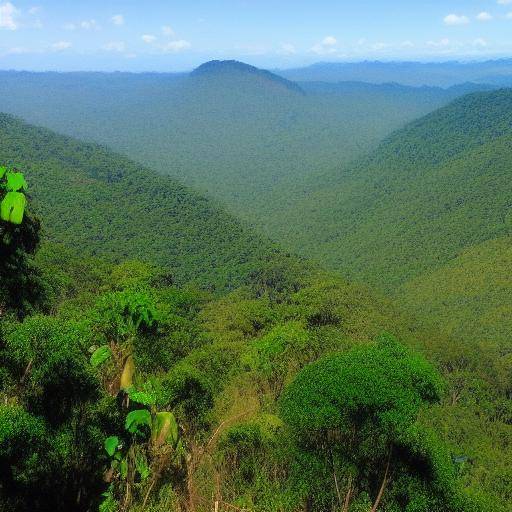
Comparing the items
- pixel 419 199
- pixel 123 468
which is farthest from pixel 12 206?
pixel 419 199

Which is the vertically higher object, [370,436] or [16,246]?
[16,246]

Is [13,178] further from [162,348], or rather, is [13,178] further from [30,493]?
[162,348]

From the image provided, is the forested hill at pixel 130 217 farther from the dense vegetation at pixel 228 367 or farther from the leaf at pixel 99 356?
the leaf at pixel 99 356

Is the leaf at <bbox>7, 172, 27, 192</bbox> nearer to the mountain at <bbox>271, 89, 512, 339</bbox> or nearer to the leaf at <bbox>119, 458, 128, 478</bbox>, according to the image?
the leaf at <bbox>119, 458, 128, 478</bbox>

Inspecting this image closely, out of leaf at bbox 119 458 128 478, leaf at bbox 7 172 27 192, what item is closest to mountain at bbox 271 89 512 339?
leaf at bbox 119 458 128 478

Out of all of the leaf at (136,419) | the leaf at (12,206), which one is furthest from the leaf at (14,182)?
the leaf at (136,419)

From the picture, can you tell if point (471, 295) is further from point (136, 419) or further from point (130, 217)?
point (136, 419)
